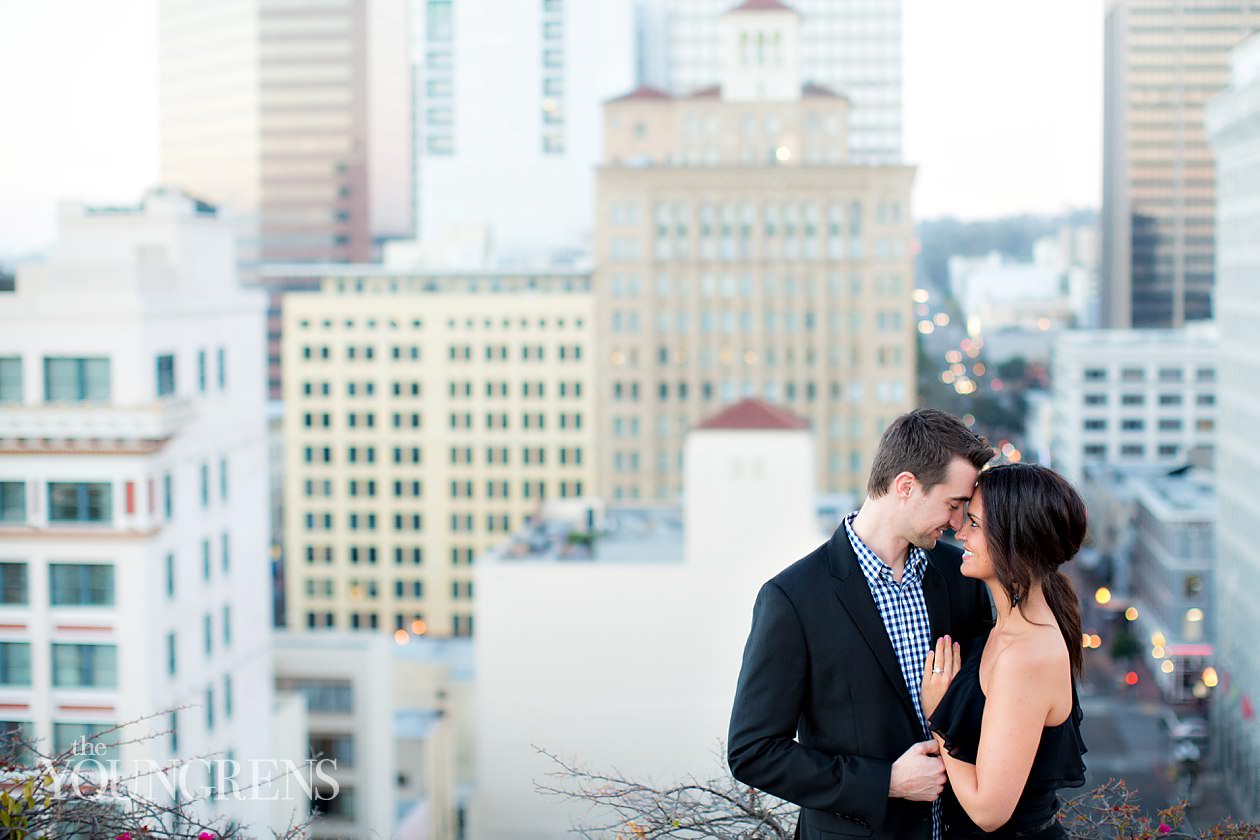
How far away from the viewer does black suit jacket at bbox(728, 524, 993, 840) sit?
3.75m

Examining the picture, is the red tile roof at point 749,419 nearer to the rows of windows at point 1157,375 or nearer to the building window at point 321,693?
the building window at point 321,693

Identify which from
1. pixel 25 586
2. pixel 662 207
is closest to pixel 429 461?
pixel 662 207

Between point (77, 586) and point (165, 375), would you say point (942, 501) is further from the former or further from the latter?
point (165, 375)

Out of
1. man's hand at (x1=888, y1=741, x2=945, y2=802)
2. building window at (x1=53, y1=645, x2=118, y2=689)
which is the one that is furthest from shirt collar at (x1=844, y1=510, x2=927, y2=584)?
building window at (x1=53, y1=645, x2=118, y2=689)

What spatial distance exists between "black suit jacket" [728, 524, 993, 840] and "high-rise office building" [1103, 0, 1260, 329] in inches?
3780

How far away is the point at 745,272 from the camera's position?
65062 millimetres

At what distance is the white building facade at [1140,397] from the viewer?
68.7m

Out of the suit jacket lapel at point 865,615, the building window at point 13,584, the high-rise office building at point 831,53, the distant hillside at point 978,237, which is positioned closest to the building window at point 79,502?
the building window at point 13,584

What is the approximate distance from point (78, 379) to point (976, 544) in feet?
67.9

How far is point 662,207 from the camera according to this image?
6431cm

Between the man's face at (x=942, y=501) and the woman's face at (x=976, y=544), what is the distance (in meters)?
0.04

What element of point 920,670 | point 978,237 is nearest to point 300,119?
point 978,237

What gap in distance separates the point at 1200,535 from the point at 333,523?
125 ft

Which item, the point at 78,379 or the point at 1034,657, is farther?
A: the point at 78,379
